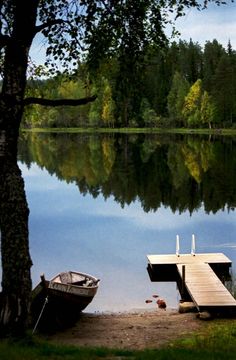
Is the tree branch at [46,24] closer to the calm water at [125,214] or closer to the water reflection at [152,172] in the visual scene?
the calm water at [125,214]

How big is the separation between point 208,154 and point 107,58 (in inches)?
3252

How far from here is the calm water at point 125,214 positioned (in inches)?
1204

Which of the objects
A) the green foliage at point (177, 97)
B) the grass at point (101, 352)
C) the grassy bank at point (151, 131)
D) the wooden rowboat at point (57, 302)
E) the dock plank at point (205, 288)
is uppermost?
the green foliage at point (177, 97)

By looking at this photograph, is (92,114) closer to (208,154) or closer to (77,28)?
(208,154)

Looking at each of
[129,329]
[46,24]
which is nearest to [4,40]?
[46,24]

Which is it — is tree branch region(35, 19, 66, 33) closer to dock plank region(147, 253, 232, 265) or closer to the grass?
the grass

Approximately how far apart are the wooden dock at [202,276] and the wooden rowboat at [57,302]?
4609 mm

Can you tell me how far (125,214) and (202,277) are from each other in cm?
2336

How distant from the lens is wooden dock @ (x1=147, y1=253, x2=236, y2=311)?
21969 millimetres

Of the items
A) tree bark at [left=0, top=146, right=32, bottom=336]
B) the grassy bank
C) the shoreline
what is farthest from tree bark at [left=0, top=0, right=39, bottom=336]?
the grassy bank

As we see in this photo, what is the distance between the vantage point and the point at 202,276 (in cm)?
2645

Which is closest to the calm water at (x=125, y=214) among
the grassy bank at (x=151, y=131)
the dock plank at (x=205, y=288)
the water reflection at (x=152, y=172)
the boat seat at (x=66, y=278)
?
the water reflection at (x=152, y=172)

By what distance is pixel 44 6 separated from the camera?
14.9 metres

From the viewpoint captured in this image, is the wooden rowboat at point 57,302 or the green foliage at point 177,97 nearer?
the wooden rowboat at point 57,302
